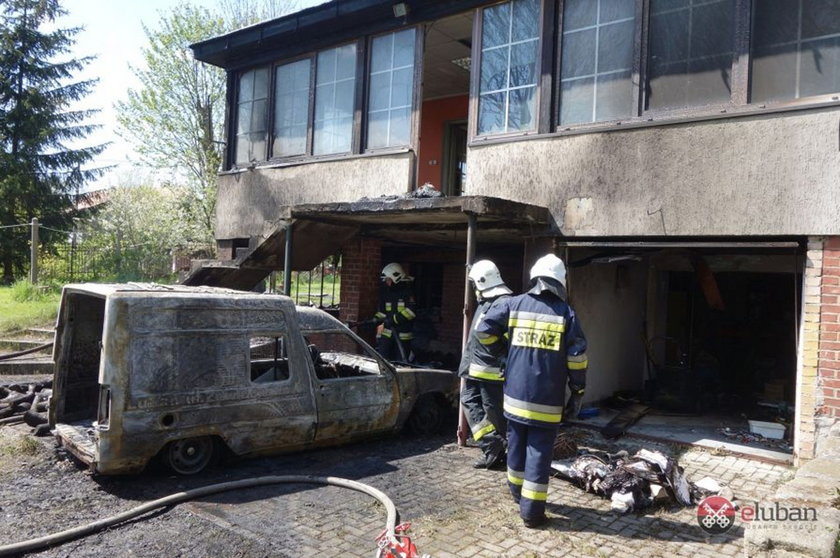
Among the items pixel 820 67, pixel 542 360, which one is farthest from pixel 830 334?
pixel 542 360

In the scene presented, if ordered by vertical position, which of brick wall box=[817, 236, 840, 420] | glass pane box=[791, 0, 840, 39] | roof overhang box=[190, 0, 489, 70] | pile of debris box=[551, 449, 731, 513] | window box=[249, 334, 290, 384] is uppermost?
roof overhang box=[190, 0, 489, 70]

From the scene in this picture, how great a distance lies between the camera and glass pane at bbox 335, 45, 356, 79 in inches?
366

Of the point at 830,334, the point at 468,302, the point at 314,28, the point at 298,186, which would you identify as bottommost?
the point at 830,334

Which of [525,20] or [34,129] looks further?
[34,129]

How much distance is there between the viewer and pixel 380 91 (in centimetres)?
902

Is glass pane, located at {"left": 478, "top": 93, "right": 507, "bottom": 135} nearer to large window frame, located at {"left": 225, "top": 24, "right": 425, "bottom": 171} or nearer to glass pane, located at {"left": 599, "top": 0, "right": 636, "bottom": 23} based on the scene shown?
large window frame, located at {"left": 225, "top": 24, "right": 425, "bottom": 171}

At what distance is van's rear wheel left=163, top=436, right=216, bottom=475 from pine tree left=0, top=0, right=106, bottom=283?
19.1 metres

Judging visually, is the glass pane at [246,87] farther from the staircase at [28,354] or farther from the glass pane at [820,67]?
the glass pane at [820,67]

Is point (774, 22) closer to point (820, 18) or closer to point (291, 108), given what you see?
point (820, 18)

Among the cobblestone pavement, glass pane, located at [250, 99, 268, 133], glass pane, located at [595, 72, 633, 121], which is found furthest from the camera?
glass pane, located at [250, 99, 268, 133]

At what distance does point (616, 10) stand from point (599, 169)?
1808 mm

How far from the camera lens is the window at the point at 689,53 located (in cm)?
624

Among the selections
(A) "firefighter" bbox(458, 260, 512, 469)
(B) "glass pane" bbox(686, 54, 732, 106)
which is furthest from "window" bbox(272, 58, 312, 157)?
(B) "glass pane" bbox(686, 54, 732, 106)

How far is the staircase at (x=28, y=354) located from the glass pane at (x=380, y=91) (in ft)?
21.9
